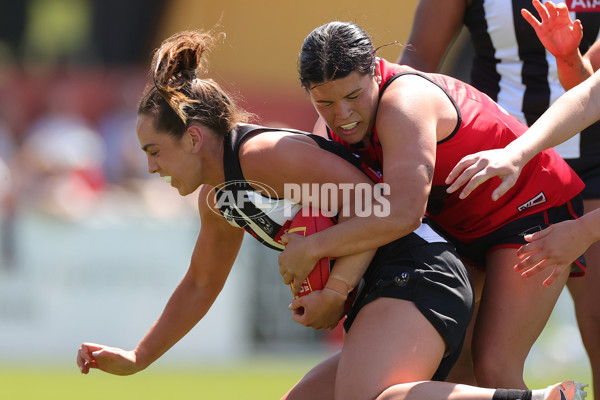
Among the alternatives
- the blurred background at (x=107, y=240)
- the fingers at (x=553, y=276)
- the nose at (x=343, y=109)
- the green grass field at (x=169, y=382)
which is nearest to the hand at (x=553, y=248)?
the fingers at (x=553, y=276)

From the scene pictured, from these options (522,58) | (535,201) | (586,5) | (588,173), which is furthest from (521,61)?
(535,201)

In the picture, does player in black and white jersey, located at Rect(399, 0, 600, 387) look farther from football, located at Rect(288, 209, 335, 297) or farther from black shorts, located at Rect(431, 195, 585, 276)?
football, located at Rect(288, 209, 335, 297)

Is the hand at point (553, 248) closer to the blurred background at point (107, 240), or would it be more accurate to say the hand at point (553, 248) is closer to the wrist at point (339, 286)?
the wrist at point (339, 286)

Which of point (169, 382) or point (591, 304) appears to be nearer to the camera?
point (591, 304)

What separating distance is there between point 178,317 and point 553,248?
175cm

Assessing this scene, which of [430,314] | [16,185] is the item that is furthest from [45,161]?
[430,314]

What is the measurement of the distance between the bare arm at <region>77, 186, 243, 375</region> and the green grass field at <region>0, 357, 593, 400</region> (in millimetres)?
2848

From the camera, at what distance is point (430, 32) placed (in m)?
4.44

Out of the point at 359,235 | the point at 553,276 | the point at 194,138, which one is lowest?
the point at 553,276

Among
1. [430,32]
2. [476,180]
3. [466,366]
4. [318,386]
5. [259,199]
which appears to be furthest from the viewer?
[430,32]

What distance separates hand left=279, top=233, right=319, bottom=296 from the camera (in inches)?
139

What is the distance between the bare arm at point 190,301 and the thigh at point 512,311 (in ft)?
3.88

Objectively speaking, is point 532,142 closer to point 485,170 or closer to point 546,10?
point 485,170

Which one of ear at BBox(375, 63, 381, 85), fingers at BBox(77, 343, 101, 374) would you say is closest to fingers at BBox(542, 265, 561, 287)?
ear at BBox(375, 63, 381, 85)
